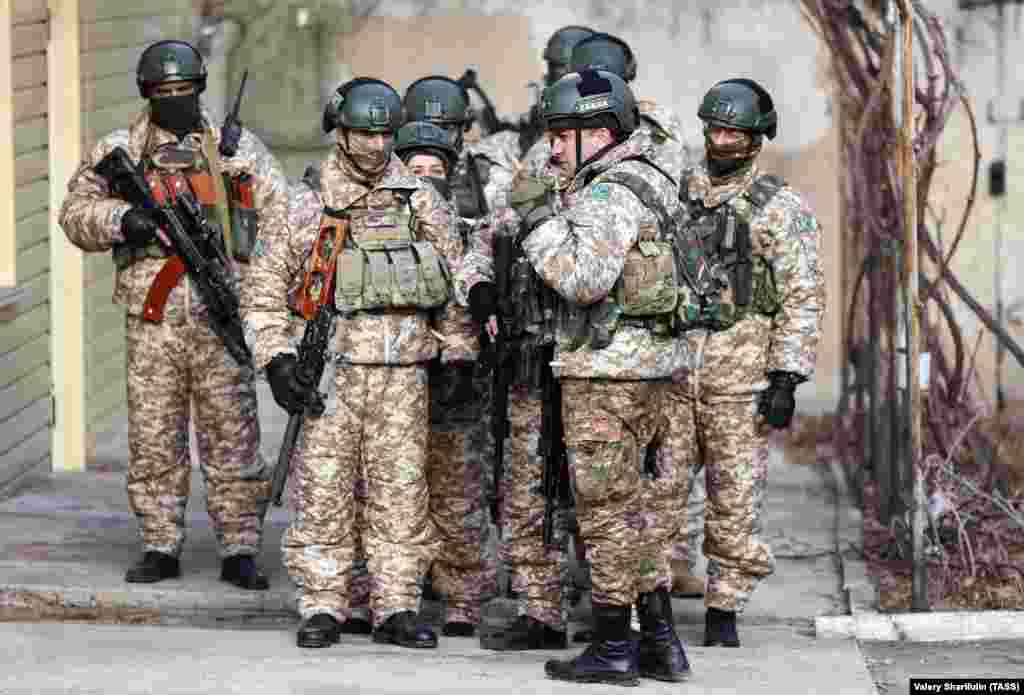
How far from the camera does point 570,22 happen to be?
44.0 ft

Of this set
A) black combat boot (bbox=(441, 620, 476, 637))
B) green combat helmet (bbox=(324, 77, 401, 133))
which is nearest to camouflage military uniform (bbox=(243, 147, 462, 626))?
green combat helmet (bbox=(324, 77, 401, 133))

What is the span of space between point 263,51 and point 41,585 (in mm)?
5674

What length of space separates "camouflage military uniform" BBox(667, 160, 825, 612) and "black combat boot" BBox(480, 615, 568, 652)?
2.16ft

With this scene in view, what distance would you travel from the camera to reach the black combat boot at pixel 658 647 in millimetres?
7199

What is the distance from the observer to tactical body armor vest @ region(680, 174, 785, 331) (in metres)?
7.82

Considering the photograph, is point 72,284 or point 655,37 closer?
point 72,284

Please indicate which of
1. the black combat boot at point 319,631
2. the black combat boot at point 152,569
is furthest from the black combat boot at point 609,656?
the black combat boot at point 152,569

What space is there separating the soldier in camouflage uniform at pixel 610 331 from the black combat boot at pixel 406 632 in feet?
1.87

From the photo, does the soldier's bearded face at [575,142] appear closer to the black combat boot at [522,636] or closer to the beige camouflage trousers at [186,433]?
the black combat boot at [522,636]

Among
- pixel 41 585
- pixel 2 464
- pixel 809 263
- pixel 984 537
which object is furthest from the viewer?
pixel 2 464

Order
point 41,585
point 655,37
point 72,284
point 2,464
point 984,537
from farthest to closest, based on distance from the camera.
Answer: point 655,37 < point 72,284 < point 2,464 < point 984,537 < point 41,585

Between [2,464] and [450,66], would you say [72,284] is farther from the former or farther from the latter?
[450,66]

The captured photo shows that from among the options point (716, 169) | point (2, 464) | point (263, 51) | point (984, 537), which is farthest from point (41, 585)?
point (263, 51)

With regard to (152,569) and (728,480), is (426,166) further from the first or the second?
(152,569)
